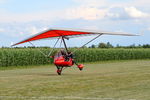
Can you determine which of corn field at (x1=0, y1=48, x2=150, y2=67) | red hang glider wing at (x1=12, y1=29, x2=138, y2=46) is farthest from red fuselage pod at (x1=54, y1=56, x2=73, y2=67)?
corn field at (x1=0, y1=48, x2=150, y2=67)

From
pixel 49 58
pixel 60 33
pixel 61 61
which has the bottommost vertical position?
pixel 49 58

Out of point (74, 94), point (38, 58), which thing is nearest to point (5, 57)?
point (38, 58)

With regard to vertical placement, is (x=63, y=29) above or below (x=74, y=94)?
above

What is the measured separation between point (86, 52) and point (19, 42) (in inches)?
918

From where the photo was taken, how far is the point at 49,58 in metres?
38.8

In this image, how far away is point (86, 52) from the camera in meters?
43.9

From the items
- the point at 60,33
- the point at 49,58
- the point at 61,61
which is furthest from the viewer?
the point at 49,58

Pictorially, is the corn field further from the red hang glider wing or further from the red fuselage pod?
the red fuselage pod

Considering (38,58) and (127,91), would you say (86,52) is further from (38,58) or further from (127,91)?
(127,91)

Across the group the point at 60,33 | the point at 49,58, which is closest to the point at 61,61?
the point at 60,33

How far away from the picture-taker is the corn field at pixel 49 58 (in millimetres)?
33688

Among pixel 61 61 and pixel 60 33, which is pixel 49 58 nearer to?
pixel 60 33

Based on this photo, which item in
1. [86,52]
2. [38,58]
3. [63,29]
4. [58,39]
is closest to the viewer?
[63,29]

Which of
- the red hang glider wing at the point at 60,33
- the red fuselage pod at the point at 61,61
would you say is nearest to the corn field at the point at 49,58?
the red hang glider wing at the point at 60,33
